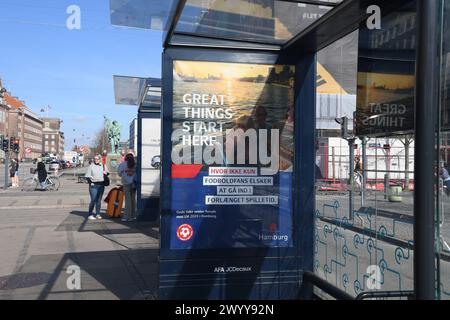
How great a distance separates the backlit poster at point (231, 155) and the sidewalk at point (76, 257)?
60.6 inches

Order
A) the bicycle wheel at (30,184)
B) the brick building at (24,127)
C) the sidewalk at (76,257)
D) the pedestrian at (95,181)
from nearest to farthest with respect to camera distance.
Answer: the sidewalk at (76,257) → the pedestrian at (95,181) → the bicycle wheel at (30,184) → the brick building at (24,127)

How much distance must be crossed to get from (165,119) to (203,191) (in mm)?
732

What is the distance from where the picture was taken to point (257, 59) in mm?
4672

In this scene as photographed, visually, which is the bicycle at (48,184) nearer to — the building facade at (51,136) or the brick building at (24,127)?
the brick building at (24,127)

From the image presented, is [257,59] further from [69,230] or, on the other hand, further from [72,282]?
[69,230]

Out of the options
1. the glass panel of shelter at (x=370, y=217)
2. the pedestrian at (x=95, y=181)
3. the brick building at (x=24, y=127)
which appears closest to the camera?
the glass panel of shelter at (x=370, y=217)

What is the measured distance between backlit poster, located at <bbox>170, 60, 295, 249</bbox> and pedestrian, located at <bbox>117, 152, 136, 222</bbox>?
830 centimetres

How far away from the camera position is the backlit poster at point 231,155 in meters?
4.58

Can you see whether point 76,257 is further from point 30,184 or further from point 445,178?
point 30,184

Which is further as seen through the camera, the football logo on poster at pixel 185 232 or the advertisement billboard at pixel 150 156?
the advertisement billboard at pixel 150 156

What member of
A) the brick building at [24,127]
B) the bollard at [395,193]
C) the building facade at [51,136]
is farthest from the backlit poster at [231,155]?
the building facade at [51,136]

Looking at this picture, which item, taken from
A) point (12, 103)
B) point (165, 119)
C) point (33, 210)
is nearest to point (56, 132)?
point (12, 103)

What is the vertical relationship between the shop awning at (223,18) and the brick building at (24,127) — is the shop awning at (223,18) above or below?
below

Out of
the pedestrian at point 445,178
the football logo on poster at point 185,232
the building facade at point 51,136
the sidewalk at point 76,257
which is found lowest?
the sidewalk at point 76,257
